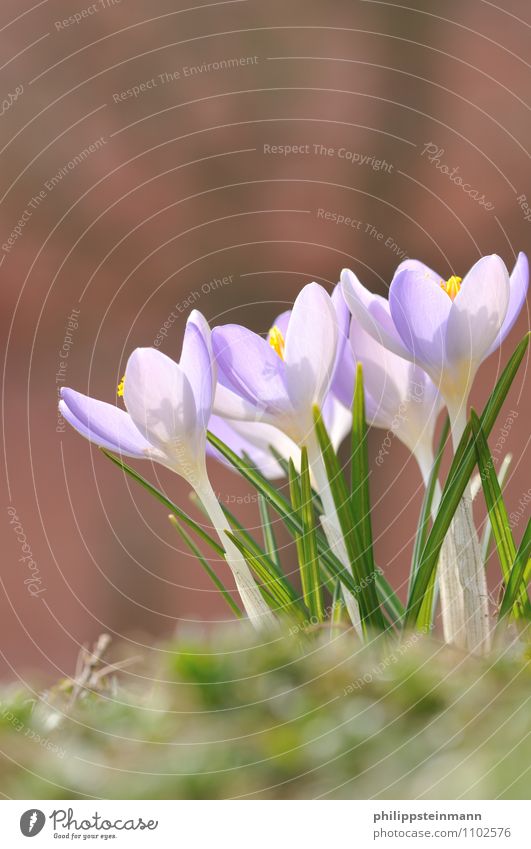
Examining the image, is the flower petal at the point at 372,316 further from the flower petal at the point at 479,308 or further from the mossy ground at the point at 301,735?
the mossy ground at the point at 301,735

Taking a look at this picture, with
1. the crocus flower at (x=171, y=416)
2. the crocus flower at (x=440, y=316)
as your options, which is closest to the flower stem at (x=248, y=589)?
the crocus flower at (x=171, y=416)

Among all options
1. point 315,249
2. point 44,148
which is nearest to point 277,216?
point 315,249

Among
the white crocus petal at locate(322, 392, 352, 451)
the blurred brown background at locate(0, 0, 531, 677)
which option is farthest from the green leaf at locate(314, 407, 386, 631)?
the blurred brown background at locate(0, 0, 531, 677)

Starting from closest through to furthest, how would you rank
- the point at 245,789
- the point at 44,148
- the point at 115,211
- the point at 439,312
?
the point at 245,789, the point at 439,312, the point at 44,148, the point at 115,211

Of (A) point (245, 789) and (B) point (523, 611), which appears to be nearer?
(A) point (245, 789)

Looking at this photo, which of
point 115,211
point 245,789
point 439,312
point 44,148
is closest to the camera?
point 245,789

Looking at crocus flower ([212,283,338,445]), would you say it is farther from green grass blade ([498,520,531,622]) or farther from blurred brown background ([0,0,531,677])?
blurred brown background ([0,0,531,677])

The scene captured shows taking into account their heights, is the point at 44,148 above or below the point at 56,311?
above
